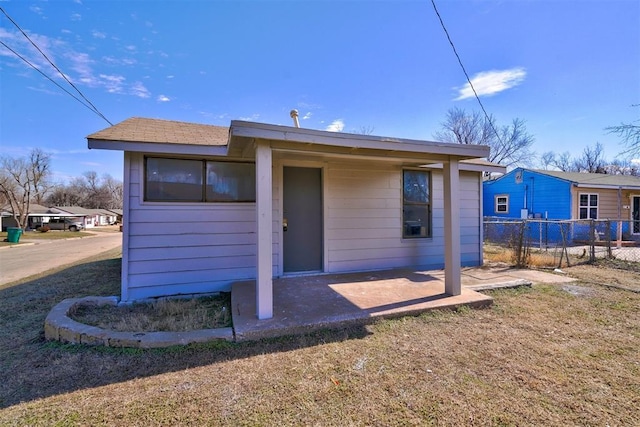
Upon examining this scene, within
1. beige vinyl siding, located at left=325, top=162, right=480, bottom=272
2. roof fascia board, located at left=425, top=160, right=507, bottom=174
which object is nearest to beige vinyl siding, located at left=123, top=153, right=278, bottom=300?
beige vinyl siding, located at left=325, top=162, right=480, bottom=272

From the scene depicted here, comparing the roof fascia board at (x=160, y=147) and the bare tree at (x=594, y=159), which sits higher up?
the bare tree at (x=594, y=159)

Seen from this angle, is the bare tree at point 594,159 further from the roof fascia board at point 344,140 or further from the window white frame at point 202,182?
the window white frame at point 202,182

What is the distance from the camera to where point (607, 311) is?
157 inches

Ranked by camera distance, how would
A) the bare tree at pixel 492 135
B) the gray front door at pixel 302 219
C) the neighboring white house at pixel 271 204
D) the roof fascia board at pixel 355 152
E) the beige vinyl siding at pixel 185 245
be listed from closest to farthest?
1. the roof fascia board at pixel 355 152
2. the neighboring white house at pixel 271 204
3. the beige vinyl siding at pixel 185 245
4. the gray front door at pixel 302 219
5. the bare tree at pixel 492 135

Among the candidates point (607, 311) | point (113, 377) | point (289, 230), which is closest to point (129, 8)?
point (289, 230)

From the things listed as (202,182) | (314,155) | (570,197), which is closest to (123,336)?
(202,182)

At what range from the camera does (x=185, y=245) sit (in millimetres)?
4680

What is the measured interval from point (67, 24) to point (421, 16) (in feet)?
24.8

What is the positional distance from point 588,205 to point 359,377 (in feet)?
55.1

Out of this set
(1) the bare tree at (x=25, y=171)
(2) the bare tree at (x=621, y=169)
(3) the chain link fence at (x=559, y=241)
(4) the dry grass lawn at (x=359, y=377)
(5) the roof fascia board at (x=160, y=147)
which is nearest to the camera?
(4) the dry grass lawn at (x=359, y=377)

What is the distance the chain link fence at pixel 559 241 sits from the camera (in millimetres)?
7281

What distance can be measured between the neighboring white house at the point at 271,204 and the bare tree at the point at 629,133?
11.8 feet

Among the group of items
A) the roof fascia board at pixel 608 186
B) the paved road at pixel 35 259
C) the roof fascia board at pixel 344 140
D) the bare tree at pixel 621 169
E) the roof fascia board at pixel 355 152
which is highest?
the bare tree at pixel 621 169

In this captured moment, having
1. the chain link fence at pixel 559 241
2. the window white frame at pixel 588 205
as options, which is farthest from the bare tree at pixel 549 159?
the window white frame at pixel 588 205
